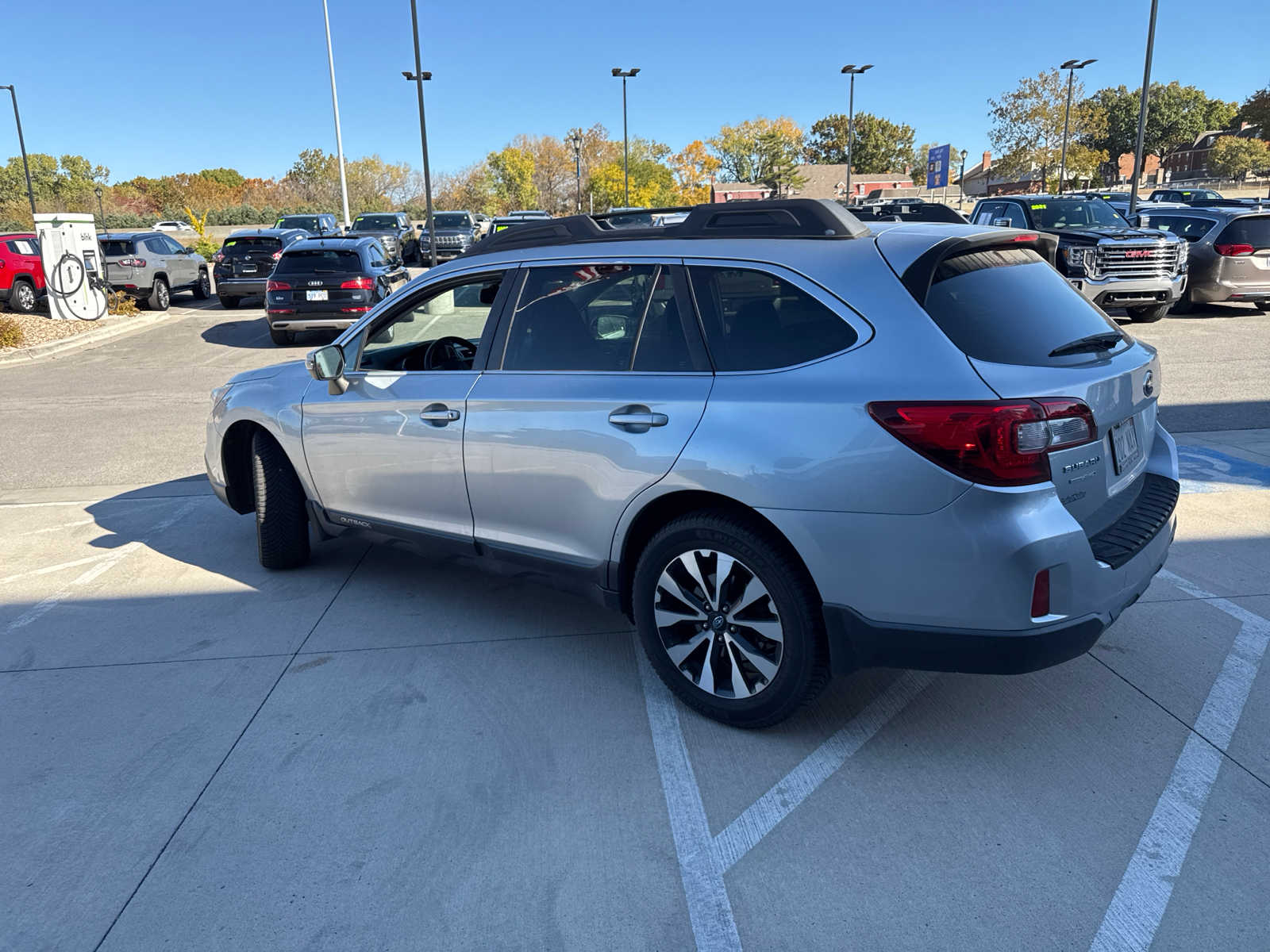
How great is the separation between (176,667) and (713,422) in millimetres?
2703

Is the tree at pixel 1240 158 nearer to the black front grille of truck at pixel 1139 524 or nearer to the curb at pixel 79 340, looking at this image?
the curb at pixel 79 340

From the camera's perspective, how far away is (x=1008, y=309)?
3.26 metres

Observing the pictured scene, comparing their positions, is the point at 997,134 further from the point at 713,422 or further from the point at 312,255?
the point at 713,422

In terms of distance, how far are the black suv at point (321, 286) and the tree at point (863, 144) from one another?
11142 cm

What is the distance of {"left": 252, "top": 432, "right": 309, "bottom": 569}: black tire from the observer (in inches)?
206

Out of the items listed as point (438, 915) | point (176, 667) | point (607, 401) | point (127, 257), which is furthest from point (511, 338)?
point (127, 257)

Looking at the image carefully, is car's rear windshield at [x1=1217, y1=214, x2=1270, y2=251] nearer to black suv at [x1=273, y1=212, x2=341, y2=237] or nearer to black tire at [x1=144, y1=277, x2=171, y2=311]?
black tire at [x1=144, y1=277, x2=171, y2=311]

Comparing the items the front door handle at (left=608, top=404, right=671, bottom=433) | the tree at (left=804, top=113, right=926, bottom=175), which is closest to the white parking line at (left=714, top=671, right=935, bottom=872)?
the front door handle at (left=608, top=404, right=671, bottom=433)

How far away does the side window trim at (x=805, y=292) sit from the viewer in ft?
10.2

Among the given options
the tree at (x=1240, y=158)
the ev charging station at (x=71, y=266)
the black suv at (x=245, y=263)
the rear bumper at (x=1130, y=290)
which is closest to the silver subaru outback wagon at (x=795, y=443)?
the rear bumper at (x=1130, y=290)

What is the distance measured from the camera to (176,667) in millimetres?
4250

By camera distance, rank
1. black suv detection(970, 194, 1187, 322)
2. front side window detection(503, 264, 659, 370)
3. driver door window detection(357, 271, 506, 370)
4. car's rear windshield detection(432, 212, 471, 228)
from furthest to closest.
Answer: car's rear windshield detection(432, 212, 471, 228), black suv detection(970, 194, 1187, 322), driver door window detection(357, 271, 506, 370), front side window detection(503, 264, 659, 370)

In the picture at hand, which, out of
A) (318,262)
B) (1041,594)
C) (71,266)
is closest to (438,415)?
(1041,594)

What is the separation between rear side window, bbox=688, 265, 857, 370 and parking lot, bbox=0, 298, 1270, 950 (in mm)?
1413
